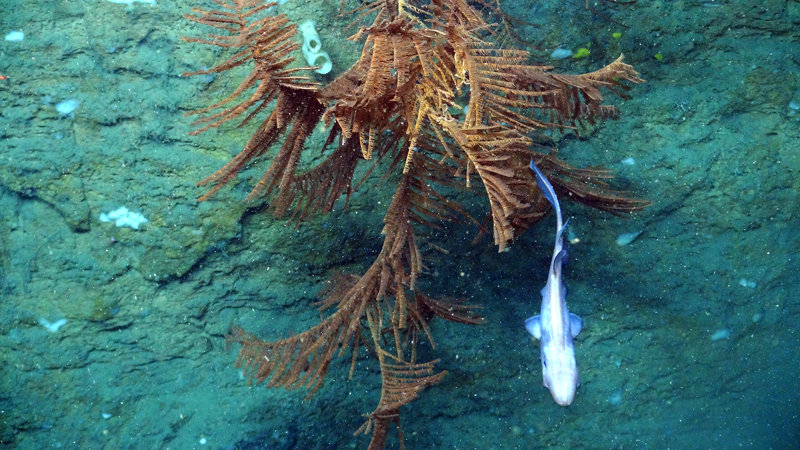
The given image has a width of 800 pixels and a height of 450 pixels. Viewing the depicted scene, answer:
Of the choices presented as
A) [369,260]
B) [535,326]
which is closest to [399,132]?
[369,260]

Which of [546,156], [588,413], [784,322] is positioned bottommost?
[588,413]

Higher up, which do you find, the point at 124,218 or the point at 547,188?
the point at 547,188

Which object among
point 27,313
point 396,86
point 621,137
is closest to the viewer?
point 396,86

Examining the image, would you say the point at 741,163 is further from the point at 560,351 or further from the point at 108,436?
the point at 108,436

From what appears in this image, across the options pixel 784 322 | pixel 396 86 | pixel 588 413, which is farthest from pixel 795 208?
pixel 396 86

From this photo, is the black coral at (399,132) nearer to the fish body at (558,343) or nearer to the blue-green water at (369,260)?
the fish body at (558,343)

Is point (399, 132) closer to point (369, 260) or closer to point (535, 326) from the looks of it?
point (369, 260)

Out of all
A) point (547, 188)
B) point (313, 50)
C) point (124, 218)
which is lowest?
point (124, 218)

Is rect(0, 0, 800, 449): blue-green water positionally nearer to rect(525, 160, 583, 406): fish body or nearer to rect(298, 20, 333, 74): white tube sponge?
rect(298, 20, 333, 74): white tube sponge
